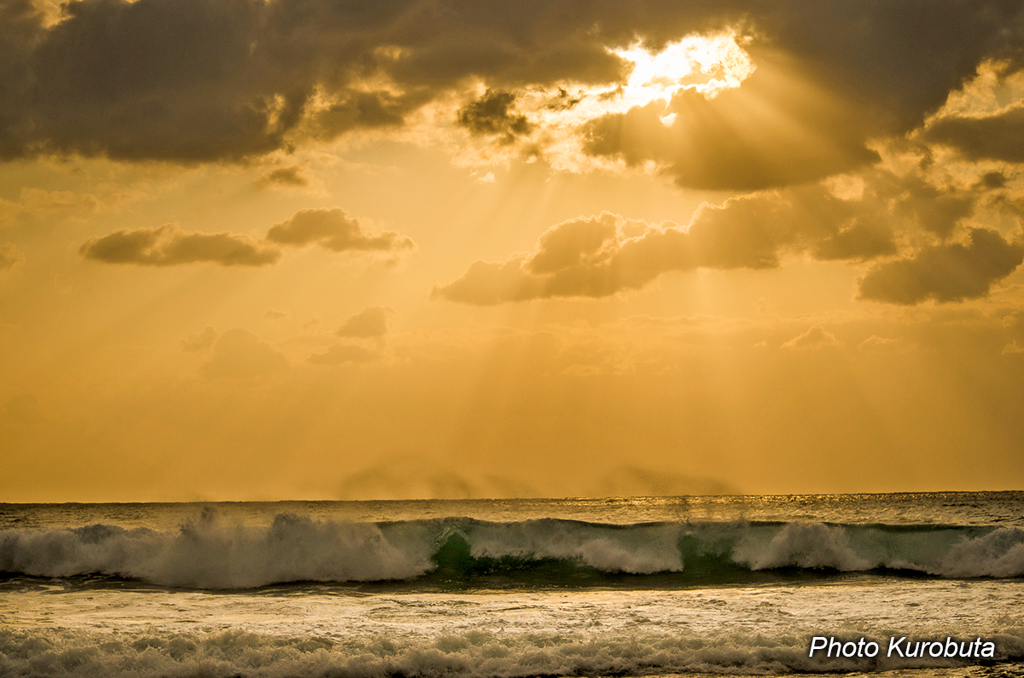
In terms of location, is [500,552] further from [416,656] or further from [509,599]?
[416,656]

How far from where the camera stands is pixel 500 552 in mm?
26078

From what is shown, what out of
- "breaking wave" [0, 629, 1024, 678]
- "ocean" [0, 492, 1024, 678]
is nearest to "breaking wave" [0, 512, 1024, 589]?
"ocean" [0, 492, 1024, 678]

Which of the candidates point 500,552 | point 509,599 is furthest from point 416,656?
point 500,552

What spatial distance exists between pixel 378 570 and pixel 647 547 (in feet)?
29.3

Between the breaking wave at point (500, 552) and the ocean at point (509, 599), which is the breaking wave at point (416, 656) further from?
the breaking wave at point (500, 552)

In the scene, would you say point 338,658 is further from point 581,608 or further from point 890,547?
point 890,547

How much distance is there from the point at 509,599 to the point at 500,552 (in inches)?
315

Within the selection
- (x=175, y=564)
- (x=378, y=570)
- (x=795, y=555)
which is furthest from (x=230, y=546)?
(x=795, y=555)

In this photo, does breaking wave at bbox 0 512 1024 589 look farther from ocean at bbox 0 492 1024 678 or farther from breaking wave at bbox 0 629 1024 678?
breaking wave at bbox 0 629 1024 678

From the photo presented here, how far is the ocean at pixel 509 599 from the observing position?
11602 millimetres

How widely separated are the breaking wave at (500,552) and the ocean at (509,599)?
7 centimetres

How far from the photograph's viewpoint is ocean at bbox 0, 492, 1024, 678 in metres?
11.6

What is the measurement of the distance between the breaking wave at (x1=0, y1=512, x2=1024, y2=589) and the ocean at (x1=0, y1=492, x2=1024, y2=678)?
72 millimetres

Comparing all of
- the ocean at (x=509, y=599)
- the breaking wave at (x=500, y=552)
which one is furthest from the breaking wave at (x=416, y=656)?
the breaking wave at (x=500, y=552)
